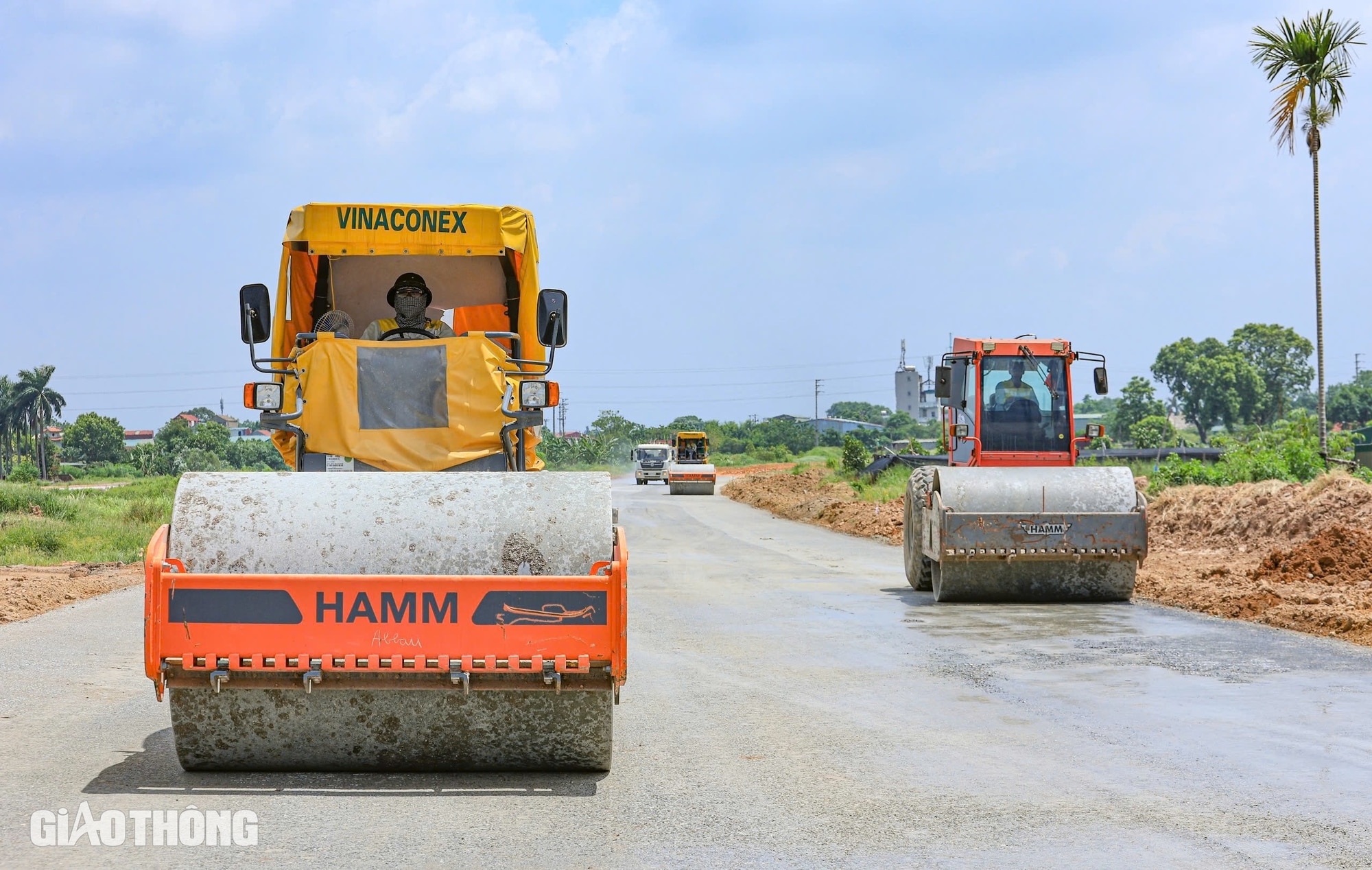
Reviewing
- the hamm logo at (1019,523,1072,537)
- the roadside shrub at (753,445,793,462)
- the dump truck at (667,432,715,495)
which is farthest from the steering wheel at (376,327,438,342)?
the roadside shrub at (753,445,793,462)

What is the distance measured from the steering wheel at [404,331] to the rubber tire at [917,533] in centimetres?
766

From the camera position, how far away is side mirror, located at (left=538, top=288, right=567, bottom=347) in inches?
319

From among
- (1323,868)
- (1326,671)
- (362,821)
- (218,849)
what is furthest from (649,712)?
(1326,671)

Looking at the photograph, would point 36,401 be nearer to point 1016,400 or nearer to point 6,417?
A: point 6,417

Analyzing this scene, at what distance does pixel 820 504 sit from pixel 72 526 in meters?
19.7

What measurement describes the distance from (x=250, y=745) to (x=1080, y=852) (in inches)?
145

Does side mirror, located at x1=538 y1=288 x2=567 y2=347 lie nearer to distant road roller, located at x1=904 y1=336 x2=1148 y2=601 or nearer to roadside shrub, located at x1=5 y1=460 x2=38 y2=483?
distant road roller, located at x1=904 y1=336 x2=1148 y2=601

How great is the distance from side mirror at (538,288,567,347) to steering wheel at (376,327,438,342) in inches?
29.1

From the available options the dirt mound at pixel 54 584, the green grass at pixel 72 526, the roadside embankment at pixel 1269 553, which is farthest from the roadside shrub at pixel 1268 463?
the green grass at pixel 72 526

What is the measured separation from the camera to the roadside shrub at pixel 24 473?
73625 millimetres

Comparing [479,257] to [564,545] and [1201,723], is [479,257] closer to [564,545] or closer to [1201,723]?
[564,545]

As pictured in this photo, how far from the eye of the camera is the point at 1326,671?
939 centimetres

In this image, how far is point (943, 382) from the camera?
54.3 ft

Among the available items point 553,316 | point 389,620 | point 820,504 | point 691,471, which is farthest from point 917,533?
point 691,471
